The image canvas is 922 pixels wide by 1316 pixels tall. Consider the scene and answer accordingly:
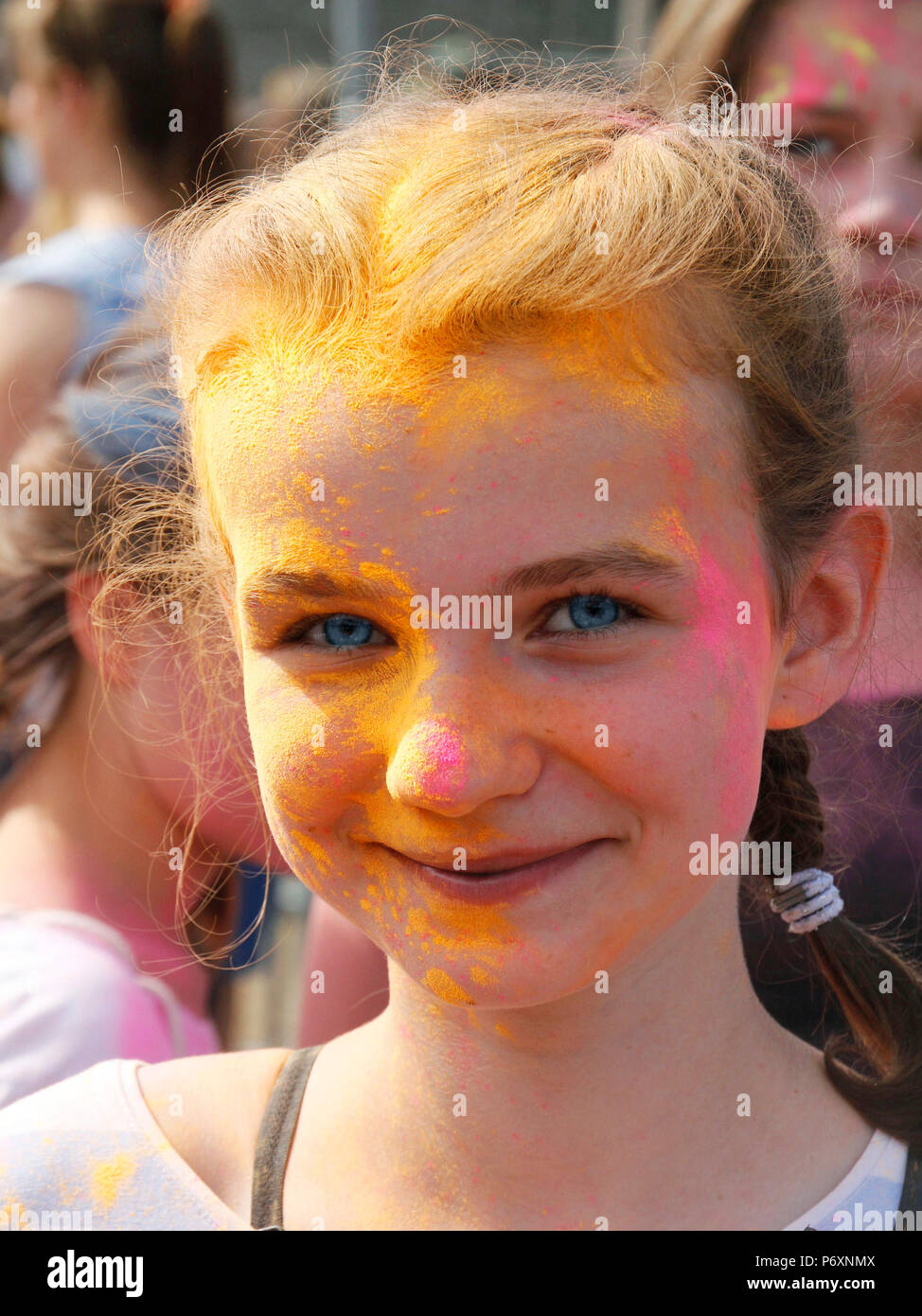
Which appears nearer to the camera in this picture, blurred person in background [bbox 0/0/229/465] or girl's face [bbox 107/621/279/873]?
girl's face [bbox 107/621/279/873]

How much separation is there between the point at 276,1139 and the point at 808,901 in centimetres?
57

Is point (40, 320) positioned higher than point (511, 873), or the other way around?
point (40, 320)

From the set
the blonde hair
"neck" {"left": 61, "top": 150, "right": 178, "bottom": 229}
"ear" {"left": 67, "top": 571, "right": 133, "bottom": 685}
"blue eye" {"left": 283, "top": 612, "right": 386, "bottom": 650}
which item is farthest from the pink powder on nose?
"neck" {"left": 61, "top": 150, "right": 178, "bottom": 229}

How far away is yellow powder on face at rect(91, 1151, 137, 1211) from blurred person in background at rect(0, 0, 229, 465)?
1.27 m

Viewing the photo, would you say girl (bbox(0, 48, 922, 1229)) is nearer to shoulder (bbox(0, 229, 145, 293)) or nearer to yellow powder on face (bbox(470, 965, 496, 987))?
yellow powder on face (bbox(470, 965, 496, 987))

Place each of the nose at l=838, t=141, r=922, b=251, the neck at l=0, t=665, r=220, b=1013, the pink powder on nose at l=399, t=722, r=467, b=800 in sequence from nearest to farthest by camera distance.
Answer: the pink powder on nose at l=399, t=722, r=467, b=800 → the nose at l=838, t=141, r=922, b=251 → the neck at l=0, t=665, r=220, b=1013

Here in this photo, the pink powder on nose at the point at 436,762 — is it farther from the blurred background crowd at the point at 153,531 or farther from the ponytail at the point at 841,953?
the blurred background crowd at the point at 153,531

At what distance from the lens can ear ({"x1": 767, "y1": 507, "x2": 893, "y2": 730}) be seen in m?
1.10

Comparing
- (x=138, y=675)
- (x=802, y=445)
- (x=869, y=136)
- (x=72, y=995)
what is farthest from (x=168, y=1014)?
(x=869, y=136)

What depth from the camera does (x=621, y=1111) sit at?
1.12 meters

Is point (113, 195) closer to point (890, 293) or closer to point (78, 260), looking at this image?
point (78, 260)

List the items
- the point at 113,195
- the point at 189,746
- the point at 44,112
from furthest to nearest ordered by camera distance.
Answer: the point at 44,112 < the point at 113,195 < the point at 189,746

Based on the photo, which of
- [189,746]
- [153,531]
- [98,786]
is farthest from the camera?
[98,786]

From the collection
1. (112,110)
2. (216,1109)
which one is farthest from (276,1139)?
(112,110)
